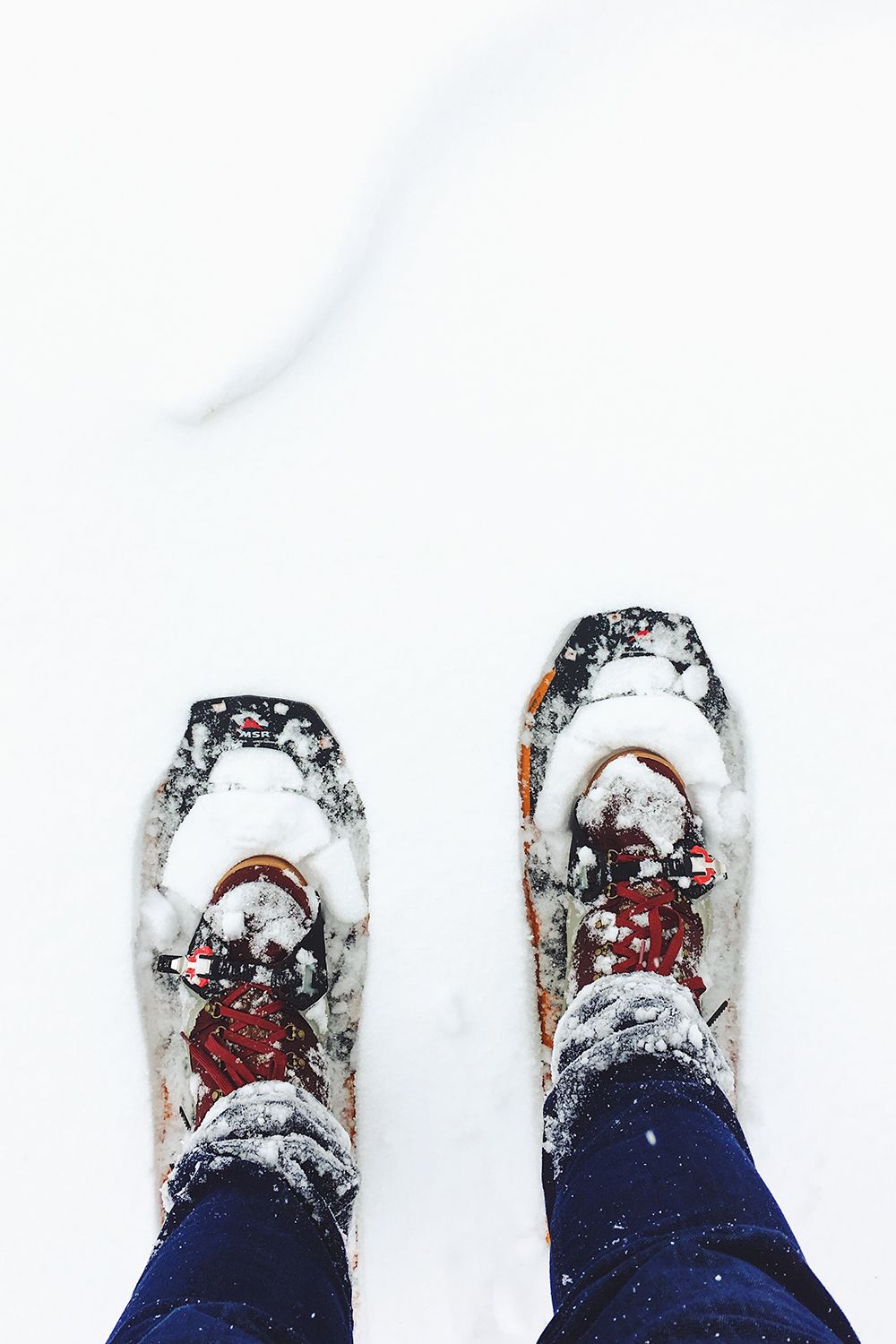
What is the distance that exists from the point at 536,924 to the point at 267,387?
1.02 m

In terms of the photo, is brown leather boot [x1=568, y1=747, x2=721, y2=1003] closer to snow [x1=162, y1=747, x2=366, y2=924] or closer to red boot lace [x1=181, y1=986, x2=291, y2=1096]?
snow [x1=162, y1=747, x2=366, y2=924]

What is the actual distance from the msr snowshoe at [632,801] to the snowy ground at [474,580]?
0.05 metres

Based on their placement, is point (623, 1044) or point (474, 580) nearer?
point (623, 1044)

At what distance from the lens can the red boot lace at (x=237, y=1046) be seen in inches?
53.1

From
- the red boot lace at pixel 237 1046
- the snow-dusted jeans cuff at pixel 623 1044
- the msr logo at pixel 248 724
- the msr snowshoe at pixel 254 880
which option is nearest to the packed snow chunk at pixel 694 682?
the snow-dusted jeans cuff at pixel 623 1044

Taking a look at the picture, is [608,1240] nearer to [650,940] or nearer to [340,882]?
[650,940]

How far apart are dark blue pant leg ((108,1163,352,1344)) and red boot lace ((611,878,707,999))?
23.3 inches

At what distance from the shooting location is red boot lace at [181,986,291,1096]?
1348 millimetres

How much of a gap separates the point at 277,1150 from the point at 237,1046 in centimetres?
30

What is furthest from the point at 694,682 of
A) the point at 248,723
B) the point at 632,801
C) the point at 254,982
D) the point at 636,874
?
the point at 254,982

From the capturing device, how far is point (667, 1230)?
91cm

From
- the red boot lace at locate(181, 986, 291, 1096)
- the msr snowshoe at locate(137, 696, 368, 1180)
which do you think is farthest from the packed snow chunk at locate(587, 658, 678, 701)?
the red boot lace at locate(181, 986, 291, 1096)

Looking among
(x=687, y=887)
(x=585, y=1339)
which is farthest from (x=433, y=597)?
(x=585, y=1339)

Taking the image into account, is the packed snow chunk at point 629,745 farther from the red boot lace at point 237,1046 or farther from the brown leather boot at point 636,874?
the red boot lace at point 237,1046
